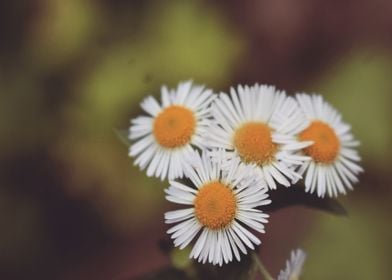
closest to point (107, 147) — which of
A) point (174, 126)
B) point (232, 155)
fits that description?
point (174, 126)

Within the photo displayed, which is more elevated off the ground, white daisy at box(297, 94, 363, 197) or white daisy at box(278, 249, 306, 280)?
white daisy at box(297, 94, 363, 197)

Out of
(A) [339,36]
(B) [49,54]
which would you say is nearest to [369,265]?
(A) [339,36]

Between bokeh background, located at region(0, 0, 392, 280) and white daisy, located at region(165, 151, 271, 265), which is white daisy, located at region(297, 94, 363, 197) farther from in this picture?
bokeh background, located at region(0, 0, 392, 280)

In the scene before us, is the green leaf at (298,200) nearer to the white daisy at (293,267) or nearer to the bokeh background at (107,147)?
the white daisy at (293,267)

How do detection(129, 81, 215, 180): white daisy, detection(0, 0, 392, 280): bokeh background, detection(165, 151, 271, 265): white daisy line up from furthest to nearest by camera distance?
detection(0, 0, 392, 280): bokeh background < detection(129, 81, 215, 180): white daisy < detection(165, 151, 271, 265): white daisy

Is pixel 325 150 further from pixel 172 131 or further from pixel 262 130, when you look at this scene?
pixel 172 131

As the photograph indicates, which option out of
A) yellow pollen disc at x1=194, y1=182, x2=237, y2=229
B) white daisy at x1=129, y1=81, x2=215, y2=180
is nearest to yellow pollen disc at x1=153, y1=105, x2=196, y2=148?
white daisy at x1=129, y1=81, x2=215, y2=180

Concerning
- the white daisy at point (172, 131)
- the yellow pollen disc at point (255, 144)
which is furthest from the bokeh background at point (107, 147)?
the yellow pollen disc at point (255, 144)

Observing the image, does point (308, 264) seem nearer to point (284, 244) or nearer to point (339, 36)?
point (284, 244)
